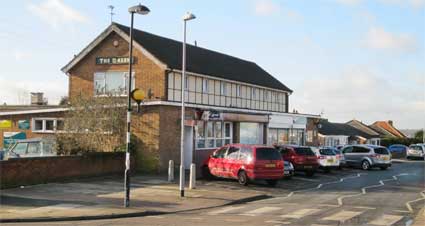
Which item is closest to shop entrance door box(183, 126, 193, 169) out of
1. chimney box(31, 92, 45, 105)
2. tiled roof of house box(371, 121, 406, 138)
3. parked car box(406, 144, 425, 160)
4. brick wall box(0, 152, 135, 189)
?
brick wall box(0, 152, 135, 189)

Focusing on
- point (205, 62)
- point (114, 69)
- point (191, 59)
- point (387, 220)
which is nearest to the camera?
point (387, 220)

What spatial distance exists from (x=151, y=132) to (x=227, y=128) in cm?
829

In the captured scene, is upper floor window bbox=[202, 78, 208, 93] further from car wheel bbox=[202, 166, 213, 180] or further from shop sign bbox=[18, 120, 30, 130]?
shop sign bbox=[18, 120, 30, 130]

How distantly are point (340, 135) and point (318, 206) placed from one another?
168 ft

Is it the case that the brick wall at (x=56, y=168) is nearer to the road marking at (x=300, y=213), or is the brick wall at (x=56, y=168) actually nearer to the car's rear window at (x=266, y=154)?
the car's rear window at (x=266, y=154)

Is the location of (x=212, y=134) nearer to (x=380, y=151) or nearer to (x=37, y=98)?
(x=380, y=151)

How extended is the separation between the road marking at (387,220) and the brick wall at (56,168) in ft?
42.3

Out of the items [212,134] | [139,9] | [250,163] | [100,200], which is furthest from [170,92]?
[139,9]

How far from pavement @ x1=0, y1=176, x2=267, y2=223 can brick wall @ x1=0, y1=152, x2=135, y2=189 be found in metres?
0.47

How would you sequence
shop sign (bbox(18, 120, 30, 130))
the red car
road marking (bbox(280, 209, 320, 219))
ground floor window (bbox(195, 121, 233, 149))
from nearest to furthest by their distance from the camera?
road marking (bbox(280, 209, 320, 219)) < the red car < shop sign (bbox(18, 120, 30, 130)) < ground floor window (bbox(195, 121, 233, 149))

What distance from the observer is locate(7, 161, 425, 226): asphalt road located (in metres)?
14.5

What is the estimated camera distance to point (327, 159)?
111ft

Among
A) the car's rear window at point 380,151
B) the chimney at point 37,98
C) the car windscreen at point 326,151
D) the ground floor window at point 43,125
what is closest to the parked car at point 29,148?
the ground floor window at point 43,125

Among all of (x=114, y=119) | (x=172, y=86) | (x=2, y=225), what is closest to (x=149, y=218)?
(x=2, y=225)
